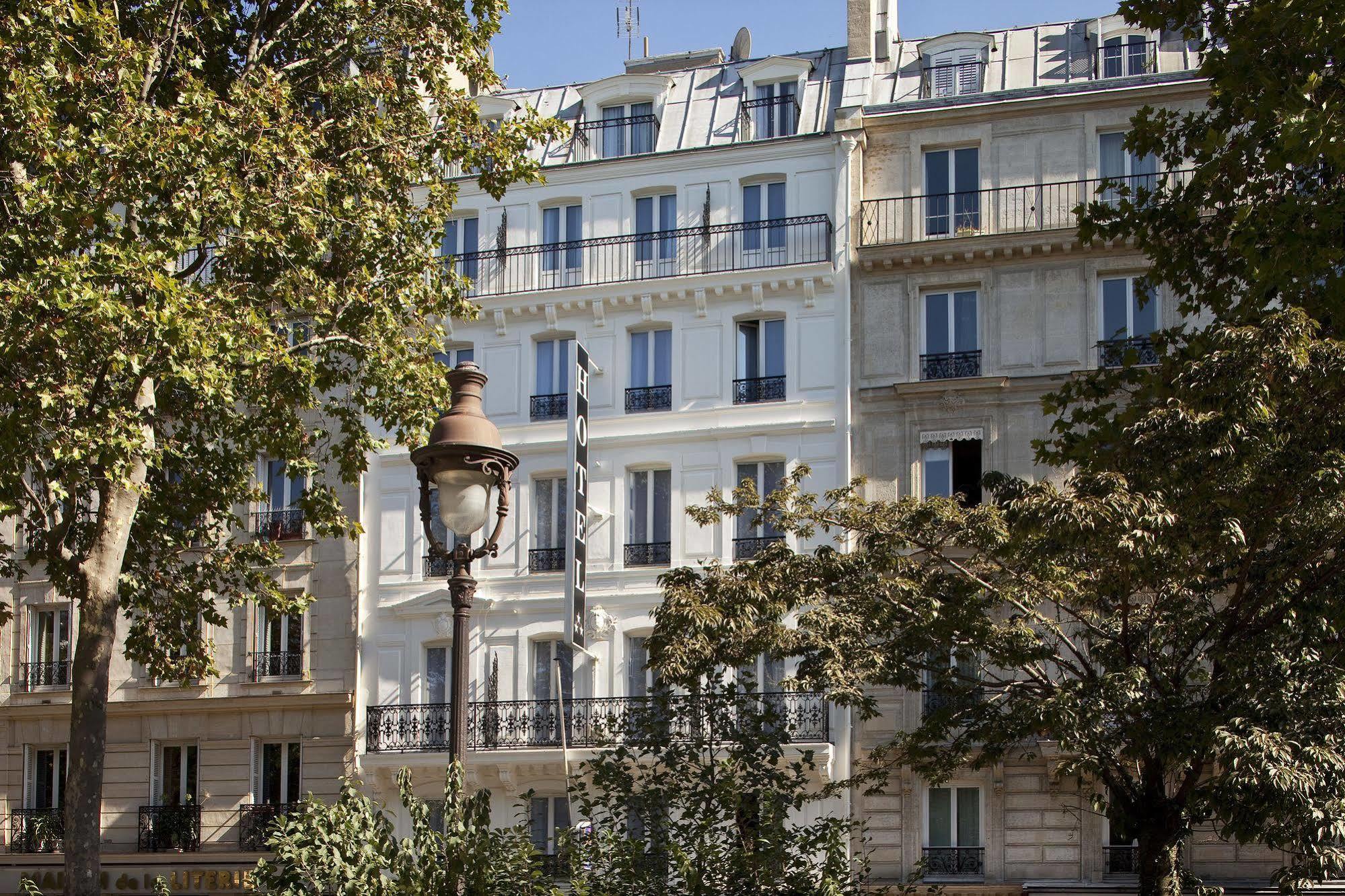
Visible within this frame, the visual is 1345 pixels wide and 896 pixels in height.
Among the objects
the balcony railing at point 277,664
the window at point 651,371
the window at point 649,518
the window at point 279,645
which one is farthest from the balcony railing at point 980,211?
the balcony railing at point 277,664

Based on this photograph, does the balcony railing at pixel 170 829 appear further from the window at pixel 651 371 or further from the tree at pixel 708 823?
the tree at pixel 708 823

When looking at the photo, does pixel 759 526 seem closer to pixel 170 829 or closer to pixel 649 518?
pixel 649 518

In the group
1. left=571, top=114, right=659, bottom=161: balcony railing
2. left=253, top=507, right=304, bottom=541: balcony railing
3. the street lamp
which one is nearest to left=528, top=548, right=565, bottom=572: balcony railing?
left=253, top=507, right=304, bottom=541: balcony railing

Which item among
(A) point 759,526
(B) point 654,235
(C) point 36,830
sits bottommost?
A: (C) point 36,830

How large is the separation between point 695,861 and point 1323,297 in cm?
784

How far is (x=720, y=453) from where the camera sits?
31922mm

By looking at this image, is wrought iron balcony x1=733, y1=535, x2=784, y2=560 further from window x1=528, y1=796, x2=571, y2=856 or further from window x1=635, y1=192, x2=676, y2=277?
window x1=635, y1=192, x2=676, y2=277

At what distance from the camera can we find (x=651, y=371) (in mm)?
33000

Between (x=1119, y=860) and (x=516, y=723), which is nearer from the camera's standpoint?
(x=1119, y=860)

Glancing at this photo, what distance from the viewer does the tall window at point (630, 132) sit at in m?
34.5

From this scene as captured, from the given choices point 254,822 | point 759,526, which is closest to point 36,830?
point 254,822

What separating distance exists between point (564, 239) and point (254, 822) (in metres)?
12.0

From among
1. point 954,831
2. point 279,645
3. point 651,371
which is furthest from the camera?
point 279,645

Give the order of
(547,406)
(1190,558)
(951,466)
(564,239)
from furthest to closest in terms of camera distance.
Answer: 1. (564,239)
2. (547,406)
3. (951,466)
4. (1190,558)
